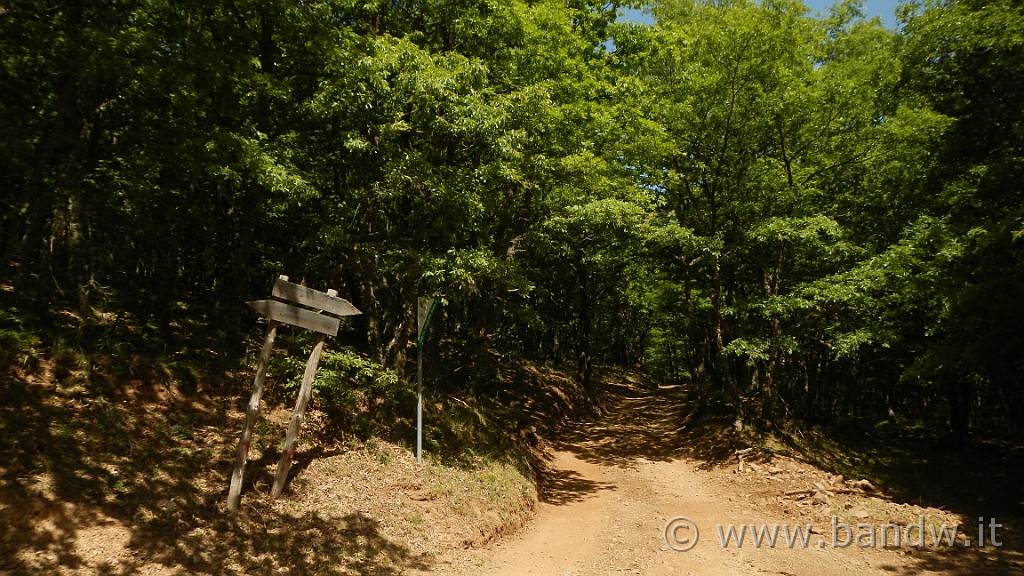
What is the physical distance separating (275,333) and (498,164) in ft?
16.4

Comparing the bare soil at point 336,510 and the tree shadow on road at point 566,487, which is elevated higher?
the bare soil at point 336,510

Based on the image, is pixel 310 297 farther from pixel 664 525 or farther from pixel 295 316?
pixel 664 525

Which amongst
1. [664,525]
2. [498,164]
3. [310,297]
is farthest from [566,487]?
[310,297]

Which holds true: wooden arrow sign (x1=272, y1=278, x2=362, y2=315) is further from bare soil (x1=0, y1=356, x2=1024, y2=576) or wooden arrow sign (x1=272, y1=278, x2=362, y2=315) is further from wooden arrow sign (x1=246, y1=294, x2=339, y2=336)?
bare soil (x1=0, y1=356, x2=1024, y2=576)

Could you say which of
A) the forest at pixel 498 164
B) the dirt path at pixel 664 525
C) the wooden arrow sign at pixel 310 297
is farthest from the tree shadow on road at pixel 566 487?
the wooden arrow sign at pixel 310 297

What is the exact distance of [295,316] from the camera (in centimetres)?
731

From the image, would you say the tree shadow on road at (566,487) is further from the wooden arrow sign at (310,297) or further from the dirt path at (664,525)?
the wooden arrow sign at (310,297)

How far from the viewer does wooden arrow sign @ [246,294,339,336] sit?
702 centimetres

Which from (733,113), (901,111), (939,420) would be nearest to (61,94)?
(733,113)

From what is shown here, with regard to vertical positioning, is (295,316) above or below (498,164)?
below

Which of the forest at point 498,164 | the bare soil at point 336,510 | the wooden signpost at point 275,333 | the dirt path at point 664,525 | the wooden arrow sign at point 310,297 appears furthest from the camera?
the forest at point 498,164

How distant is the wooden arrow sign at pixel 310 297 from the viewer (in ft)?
23.4

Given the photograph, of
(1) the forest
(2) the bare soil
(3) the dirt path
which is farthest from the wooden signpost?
(3) the dirt path

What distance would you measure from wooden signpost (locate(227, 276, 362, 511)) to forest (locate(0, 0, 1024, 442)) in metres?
1.97
